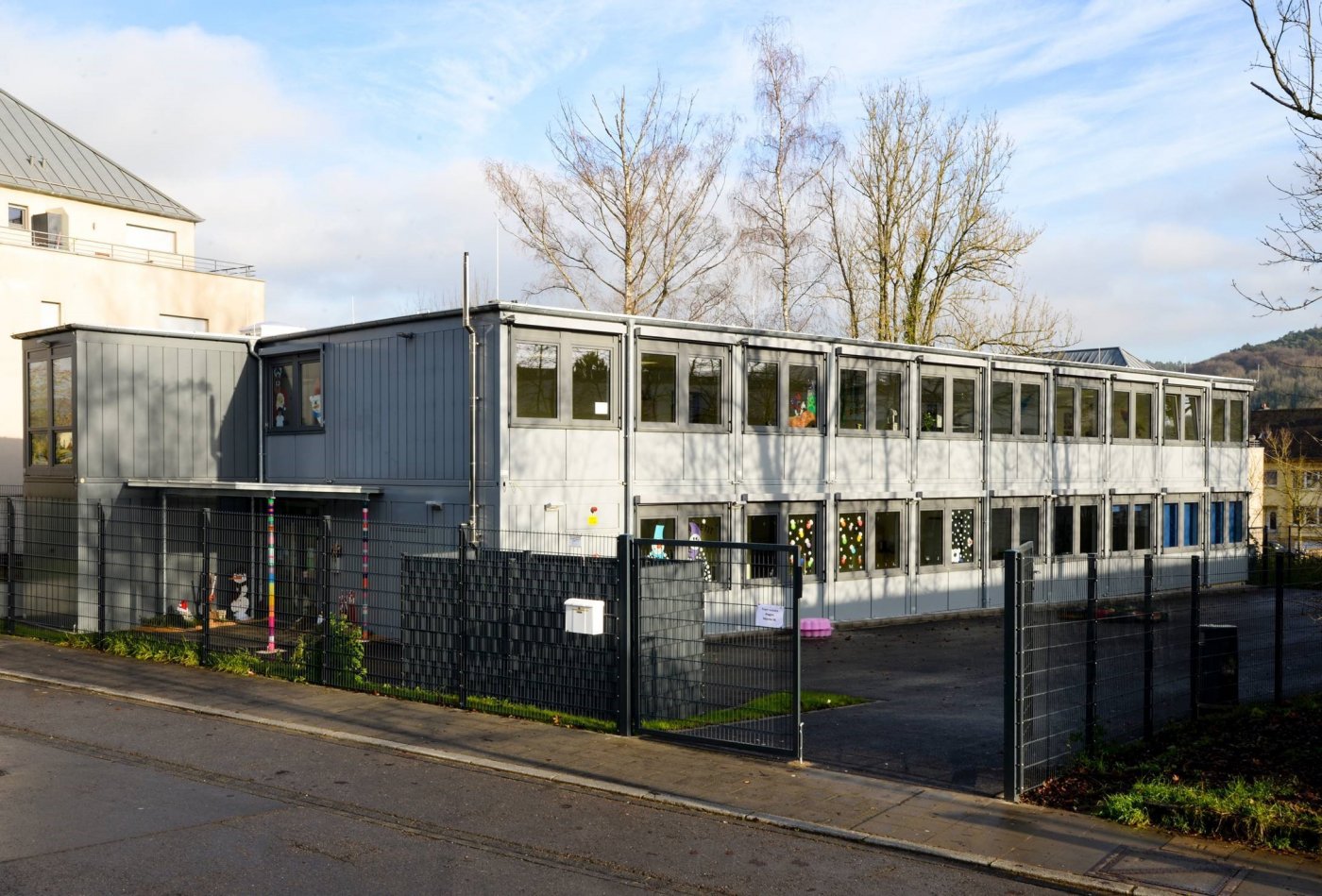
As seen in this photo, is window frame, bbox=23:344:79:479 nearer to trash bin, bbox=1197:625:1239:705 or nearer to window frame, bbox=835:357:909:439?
window frame, bbox=835:357:909:439

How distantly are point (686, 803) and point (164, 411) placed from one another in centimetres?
1492

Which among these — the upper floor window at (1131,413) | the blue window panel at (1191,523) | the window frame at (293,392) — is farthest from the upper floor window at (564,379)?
the blue window panel at (1191,523)

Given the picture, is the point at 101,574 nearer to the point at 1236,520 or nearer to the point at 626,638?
the point at 626,638

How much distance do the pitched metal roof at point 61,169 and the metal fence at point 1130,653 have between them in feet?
124

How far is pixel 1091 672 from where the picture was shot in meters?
9.91

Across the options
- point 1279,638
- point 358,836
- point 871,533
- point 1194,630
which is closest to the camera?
point 358,836

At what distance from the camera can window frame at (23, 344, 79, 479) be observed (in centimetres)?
1947

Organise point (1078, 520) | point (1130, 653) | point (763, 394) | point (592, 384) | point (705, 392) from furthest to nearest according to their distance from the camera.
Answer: point (1078, 520)
point (763, 394)
point (705, 392)
point (592, 384)
point (1130, 653)

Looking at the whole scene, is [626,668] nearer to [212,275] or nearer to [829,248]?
[829,248]

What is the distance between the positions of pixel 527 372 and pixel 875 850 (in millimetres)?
11493

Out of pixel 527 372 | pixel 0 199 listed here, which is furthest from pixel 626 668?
pixel 0 199

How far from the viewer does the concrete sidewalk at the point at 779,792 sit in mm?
7379

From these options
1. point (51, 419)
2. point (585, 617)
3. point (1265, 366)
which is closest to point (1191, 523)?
point (585, 617)

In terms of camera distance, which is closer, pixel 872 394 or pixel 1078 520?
pixel 872 394
